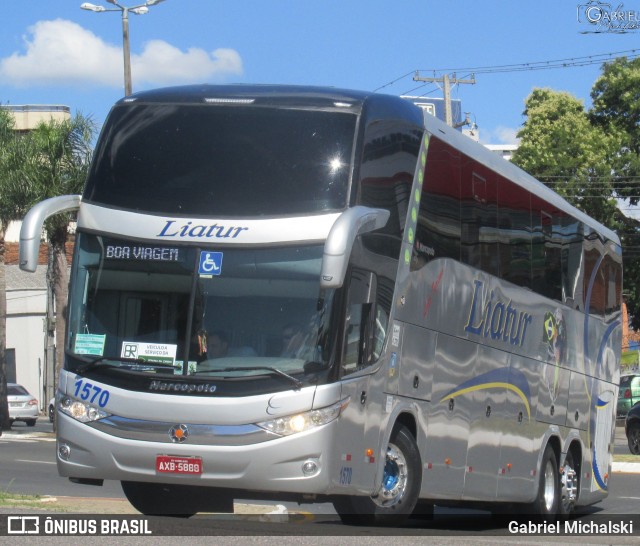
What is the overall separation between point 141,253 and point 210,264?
632 millimetres

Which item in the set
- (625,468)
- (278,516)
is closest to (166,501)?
(278,516)

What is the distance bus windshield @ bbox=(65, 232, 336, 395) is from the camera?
30.6 ft

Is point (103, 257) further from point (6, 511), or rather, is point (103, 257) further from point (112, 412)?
point (6, 511)

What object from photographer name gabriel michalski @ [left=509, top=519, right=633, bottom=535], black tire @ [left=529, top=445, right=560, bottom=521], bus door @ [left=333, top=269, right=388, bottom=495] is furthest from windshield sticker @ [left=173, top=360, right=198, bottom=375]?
black tire @ [left=529, top=445, right=560, bottom=521]

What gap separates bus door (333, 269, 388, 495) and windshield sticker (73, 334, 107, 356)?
2.01m

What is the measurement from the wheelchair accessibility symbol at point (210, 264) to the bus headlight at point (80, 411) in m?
1.40

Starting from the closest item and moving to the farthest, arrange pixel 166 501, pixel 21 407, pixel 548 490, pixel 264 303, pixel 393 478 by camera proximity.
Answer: pixel 264 303, pixel 393 478, pixel 166 501, pixel 548 490, pixel 21 407

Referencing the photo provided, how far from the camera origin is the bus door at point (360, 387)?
9.48m

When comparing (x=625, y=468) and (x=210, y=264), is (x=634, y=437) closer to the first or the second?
(x=625, y=468)

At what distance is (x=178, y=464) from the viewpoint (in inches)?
367

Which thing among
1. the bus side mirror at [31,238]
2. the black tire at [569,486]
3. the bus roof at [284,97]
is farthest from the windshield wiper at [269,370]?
the black tire at [569,486]

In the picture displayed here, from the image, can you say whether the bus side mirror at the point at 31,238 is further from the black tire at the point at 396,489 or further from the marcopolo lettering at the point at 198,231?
the black tire at the point at 396,489

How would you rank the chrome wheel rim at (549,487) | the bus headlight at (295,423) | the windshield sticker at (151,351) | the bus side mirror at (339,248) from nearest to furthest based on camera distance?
the bus side mirror at (339,248) → the bus headlight at (295,423) → the windshield sticker at (151,351) → the chrome wheel rim at (549,487)

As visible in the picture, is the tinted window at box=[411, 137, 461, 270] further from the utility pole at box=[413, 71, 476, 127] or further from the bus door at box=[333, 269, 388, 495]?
the utility pole at box=[413, 71, 476, 127]
